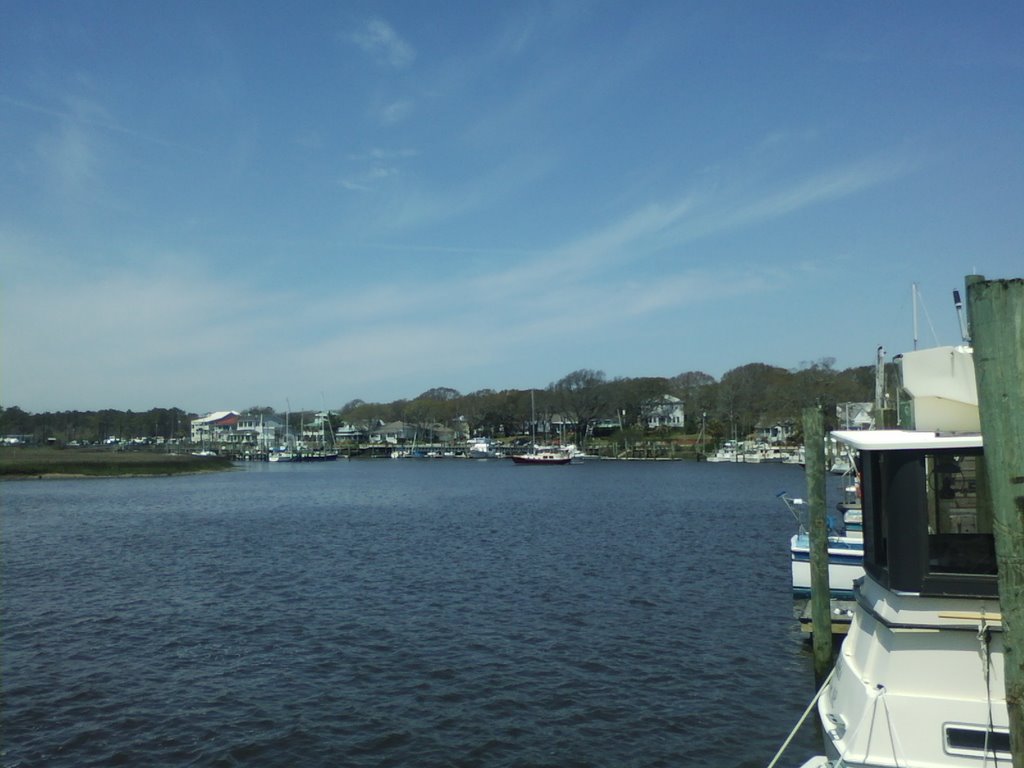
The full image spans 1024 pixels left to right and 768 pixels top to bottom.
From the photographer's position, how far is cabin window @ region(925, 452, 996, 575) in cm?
798

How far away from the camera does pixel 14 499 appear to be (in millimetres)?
70375

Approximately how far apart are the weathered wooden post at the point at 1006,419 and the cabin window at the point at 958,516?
236 cm

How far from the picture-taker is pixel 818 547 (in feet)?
47.2

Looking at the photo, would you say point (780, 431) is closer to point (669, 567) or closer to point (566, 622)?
point (669, 567)

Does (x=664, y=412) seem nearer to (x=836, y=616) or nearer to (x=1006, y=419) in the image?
(x=836, y=616)

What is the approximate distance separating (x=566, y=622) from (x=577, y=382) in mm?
160406

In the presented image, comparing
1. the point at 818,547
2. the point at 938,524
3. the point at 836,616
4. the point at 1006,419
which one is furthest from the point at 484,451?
the point at 1006,419

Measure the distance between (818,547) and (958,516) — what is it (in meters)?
6.45

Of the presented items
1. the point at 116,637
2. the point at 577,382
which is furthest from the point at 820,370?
the point at 116,637

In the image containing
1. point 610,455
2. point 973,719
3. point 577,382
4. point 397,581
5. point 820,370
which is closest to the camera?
point 973,719

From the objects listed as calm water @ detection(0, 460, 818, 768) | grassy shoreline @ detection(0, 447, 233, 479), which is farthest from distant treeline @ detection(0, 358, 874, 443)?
calm water @ detection(0, 460, 818, 768)

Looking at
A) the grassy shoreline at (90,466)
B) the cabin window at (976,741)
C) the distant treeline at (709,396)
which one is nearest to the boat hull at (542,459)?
the distant treeline at (709,396)

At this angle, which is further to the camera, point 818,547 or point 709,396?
point 709,396

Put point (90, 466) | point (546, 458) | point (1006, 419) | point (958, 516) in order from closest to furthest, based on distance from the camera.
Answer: point (1006, 419)
point (958, 516)
point (90, 466)
point (546, 458)
